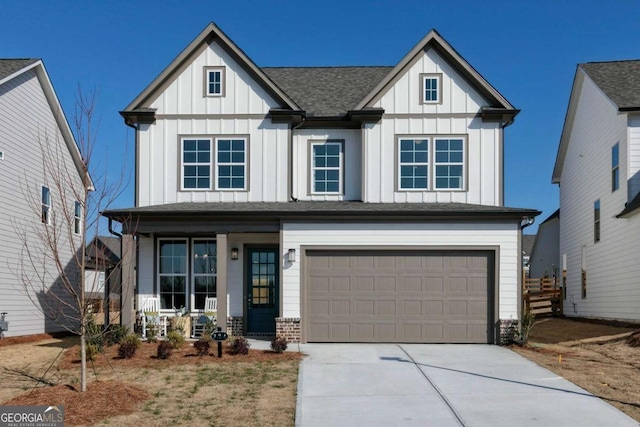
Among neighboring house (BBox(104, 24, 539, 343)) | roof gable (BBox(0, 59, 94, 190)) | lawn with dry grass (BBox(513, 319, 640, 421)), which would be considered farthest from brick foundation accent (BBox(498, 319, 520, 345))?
roof gable (BBox(0, 59, 94, 190))

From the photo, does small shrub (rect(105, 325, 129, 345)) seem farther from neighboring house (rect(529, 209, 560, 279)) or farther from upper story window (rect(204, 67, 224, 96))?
neighboring house (rect(529, 209, 560, 279))

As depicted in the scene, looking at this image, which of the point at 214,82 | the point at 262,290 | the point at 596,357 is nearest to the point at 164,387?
the point at 262,290

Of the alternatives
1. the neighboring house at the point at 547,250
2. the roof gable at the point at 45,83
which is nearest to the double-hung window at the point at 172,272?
the roof gable at the point at 45,83

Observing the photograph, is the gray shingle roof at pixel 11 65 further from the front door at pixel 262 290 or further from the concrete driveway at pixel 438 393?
the concrete driveway at pixel 438 393

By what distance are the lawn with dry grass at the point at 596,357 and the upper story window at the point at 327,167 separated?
6.31m

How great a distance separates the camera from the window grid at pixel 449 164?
693 inches

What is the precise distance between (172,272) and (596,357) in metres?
10.4

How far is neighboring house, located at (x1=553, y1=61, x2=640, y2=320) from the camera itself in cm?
1880

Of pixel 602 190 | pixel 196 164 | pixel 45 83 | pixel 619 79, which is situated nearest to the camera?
pixel 196 164

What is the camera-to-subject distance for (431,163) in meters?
17.6

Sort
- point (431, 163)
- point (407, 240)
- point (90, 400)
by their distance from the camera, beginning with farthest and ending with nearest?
point (431, 163), point (407, 240), point (90, 400)

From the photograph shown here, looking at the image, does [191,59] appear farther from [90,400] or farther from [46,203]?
[90,400]

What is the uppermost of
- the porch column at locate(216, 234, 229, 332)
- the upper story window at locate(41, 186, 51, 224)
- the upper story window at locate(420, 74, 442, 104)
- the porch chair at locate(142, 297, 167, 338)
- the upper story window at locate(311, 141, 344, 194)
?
the upper story window at locate(420, 74, 442, 104)

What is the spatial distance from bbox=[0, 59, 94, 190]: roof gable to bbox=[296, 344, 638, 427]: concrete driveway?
27.8 feet
